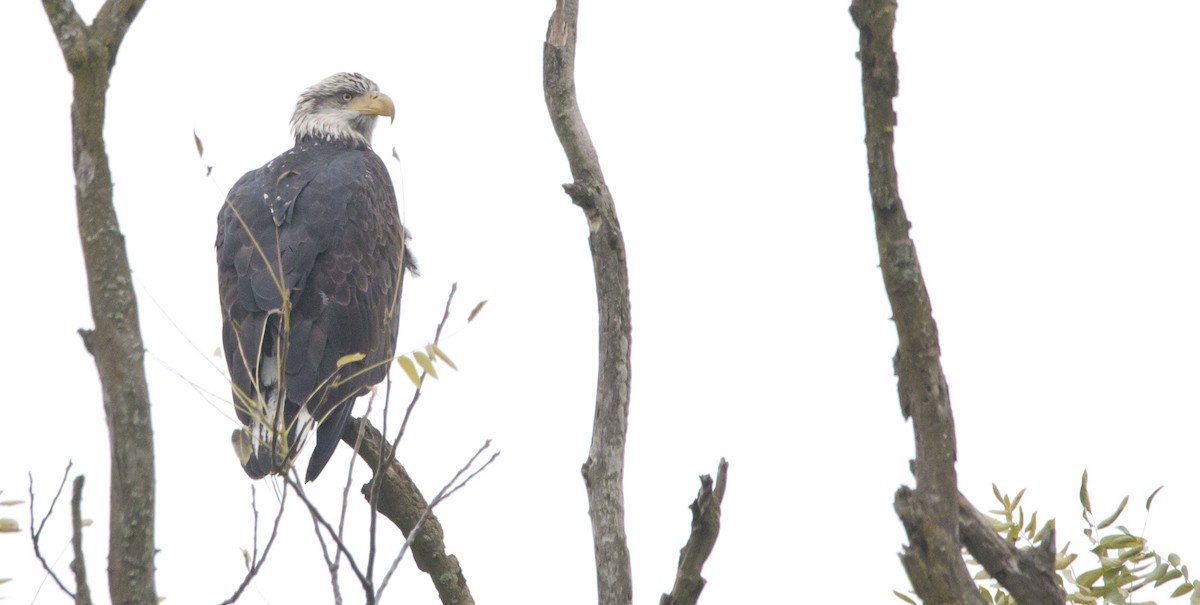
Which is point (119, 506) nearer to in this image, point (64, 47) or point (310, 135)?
point (64, 47)

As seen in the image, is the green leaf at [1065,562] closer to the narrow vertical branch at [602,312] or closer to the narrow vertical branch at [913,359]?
the narrow vertical branch at [913,359]

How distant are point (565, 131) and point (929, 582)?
2.22m

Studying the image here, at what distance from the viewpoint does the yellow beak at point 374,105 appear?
808 centimetres

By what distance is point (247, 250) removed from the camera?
611 centimetres

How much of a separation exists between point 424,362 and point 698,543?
0.95 meters

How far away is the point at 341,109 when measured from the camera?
8.20 metres

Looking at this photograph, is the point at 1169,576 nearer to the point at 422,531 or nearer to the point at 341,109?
the point at 422,531

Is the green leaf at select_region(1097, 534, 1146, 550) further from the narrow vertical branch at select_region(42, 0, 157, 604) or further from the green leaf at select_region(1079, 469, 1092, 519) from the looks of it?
the narrow vertical branch at select_region(42, 0, 157, 604)

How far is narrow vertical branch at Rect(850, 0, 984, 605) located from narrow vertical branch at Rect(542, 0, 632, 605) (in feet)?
4.42

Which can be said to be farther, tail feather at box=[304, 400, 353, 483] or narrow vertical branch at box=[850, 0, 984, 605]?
tail feather at box=[304, 400, 353, 483]

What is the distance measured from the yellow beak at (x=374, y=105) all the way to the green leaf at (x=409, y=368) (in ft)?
16.5

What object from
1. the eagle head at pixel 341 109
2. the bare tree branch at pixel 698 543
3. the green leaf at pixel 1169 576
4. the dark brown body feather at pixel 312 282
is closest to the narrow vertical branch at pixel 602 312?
the bare tree branch at pixel 698 543

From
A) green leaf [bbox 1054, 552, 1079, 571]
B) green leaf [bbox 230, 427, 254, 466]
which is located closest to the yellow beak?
green leaf [bbox 230, 427, 254, 466]

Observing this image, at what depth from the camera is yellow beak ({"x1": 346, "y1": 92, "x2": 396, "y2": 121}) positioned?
8.08 meters
